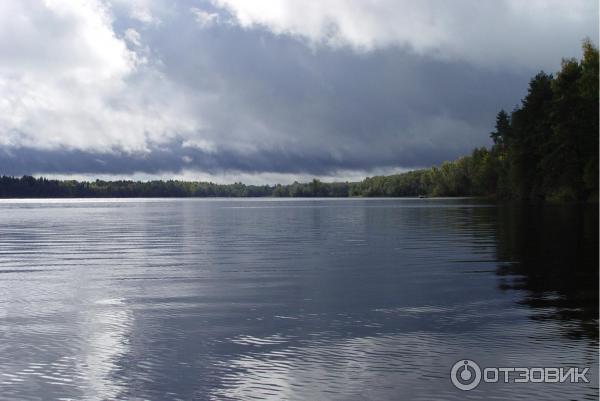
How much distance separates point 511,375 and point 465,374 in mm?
737

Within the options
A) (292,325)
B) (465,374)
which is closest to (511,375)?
(465,374)

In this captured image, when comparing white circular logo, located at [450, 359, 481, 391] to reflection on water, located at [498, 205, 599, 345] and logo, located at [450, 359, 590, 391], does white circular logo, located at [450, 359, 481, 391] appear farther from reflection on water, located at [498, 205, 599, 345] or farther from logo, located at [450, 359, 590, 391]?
reflection on water, located at [498, 205, 599, 345]

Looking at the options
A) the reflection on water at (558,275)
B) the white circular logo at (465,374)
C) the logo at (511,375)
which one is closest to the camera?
the white circular logo at (465,374)

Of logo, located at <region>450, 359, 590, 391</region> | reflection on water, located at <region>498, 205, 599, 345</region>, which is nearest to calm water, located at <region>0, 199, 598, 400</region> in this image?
reflection on water, located at <region>498, 205, 599, 345</region>

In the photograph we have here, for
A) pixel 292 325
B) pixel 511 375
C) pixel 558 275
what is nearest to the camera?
pixel 511 375

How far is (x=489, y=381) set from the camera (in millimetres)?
10977

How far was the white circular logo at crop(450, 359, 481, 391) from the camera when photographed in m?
10.8

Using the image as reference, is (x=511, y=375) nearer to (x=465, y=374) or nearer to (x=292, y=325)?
(x=465, y=374)

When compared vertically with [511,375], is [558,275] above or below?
above

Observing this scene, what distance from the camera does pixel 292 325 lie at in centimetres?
1547

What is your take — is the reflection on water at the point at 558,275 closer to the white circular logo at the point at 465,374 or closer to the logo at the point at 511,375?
the logo at the point at 511,375

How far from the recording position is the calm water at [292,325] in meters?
10.9

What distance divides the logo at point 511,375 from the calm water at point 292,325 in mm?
204

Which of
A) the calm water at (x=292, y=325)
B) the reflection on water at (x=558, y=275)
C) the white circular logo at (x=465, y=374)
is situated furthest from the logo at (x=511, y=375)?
the reflection on water at (x=558, y=275)
